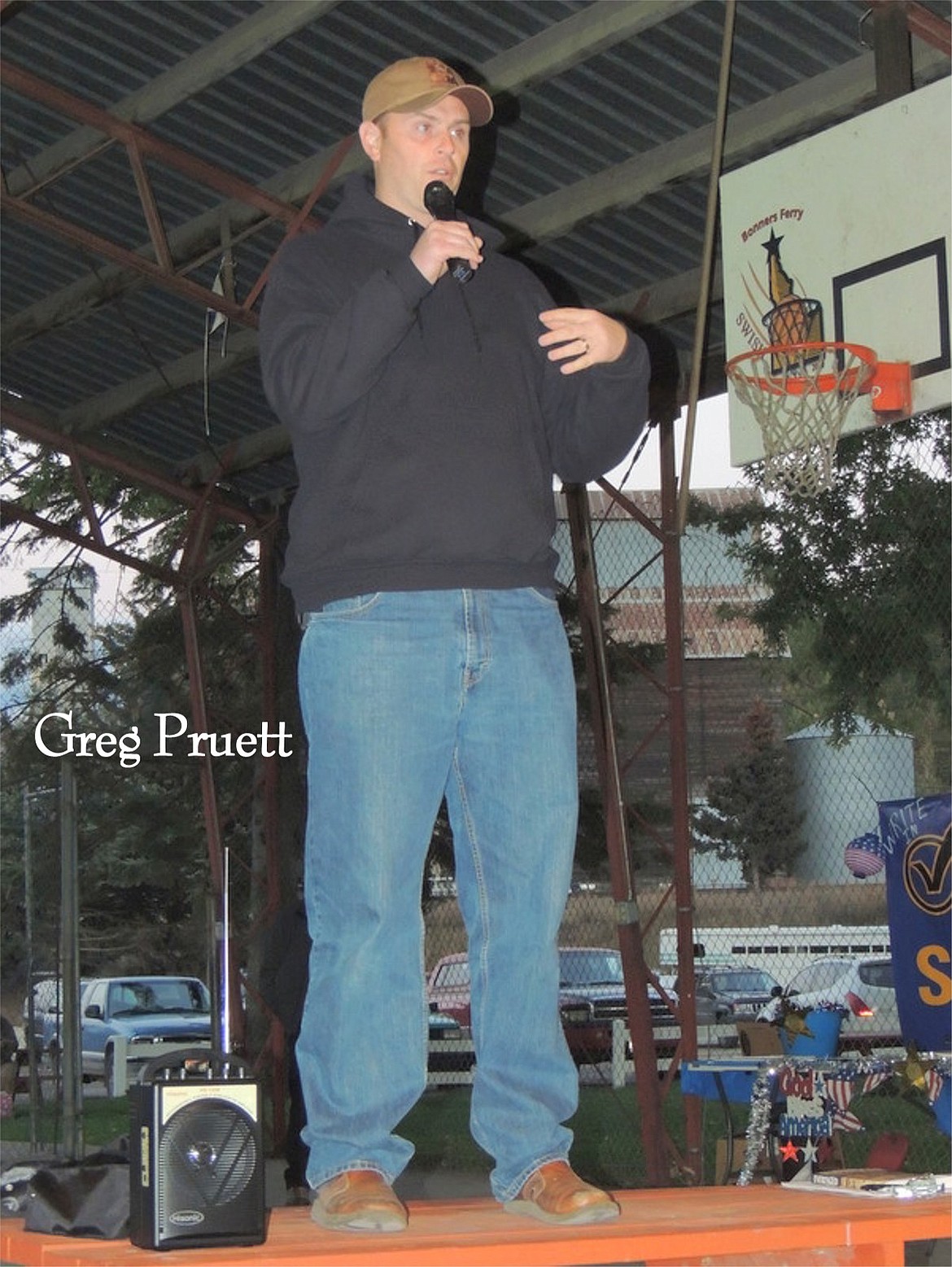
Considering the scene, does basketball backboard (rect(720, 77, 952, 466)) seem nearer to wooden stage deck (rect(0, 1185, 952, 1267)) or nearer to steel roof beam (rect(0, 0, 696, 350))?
steel roof beam (rect(0, 0, 696, 350))

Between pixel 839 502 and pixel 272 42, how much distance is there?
22.4 ft

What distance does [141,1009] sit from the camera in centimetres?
1570

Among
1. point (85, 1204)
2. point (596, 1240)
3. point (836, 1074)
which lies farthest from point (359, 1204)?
point (836, 1074)

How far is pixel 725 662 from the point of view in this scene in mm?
15125

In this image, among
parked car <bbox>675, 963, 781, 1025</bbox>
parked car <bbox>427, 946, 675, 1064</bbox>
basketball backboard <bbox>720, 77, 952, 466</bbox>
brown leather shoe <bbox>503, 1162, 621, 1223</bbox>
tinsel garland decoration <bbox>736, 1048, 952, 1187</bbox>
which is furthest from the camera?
parked car <bbox>675, 963, 781, 1025</bbox>

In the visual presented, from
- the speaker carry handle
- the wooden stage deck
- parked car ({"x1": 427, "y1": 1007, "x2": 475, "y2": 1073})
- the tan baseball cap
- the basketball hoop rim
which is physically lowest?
parked car ({"x1": 427, "y1": 1007, "x2": 475, "y2": 1073})

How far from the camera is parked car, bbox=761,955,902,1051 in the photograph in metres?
13.4

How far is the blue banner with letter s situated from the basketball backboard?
192 inches

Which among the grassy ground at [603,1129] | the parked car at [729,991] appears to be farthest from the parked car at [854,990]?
the grassy ground at [603,1129]

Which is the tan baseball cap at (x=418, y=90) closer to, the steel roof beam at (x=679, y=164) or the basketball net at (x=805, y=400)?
the basketball net at (x=805, y=400)

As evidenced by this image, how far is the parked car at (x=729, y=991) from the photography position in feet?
46.7

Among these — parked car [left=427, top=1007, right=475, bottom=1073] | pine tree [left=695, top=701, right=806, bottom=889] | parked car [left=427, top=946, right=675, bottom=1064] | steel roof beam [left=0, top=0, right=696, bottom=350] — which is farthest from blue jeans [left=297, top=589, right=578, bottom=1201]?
pine tree [left=695, top=701, right=806, bottom=889]

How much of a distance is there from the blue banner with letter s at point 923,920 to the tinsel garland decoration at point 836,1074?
2.44 metres

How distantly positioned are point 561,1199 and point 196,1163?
1.73 feet
